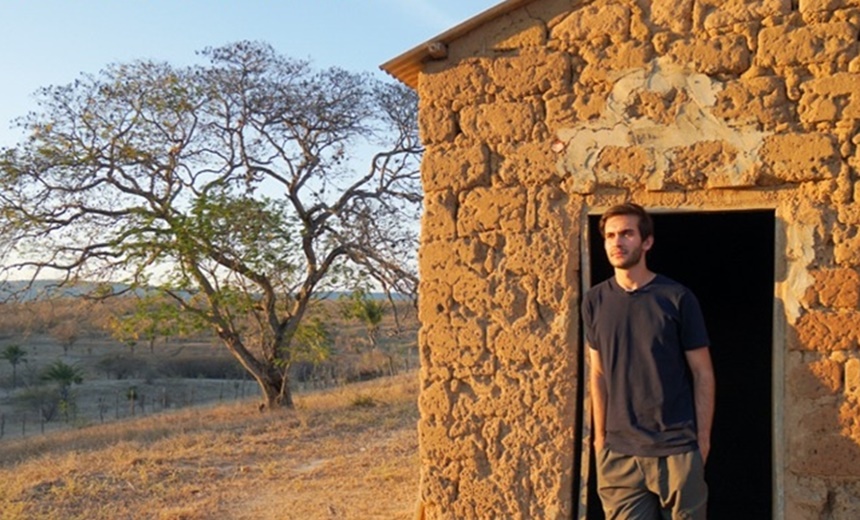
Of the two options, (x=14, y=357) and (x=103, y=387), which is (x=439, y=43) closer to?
(x=103, y=387)

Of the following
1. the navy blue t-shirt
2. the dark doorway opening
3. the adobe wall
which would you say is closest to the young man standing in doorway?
the navy blue t-shirt

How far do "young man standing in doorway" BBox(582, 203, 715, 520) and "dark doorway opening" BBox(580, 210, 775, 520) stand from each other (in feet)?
8.01

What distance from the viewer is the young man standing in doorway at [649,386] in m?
3.51

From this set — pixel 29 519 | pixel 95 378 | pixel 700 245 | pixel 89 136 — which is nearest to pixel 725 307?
pixel 700 245

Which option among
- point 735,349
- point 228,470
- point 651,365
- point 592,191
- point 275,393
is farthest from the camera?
point 275,393

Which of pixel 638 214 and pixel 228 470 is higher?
pixel 638 214

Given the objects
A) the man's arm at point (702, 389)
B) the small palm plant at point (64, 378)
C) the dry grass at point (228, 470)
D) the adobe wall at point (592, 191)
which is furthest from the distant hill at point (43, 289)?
the man's arm at point (702, 389)

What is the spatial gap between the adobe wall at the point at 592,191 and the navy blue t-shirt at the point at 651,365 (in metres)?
0.69

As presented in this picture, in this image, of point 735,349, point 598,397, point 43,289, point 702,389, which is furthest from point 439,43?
point 43,289

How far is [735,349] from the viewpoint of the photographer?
20.1ft

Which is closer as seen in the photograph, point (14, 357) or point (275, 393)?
point (275, 393)

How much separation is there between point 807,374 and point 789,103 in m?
1.21

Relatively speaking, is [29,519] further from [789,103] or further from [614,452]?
[789,103]

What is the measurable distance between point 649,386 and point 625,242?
1.86 ft
